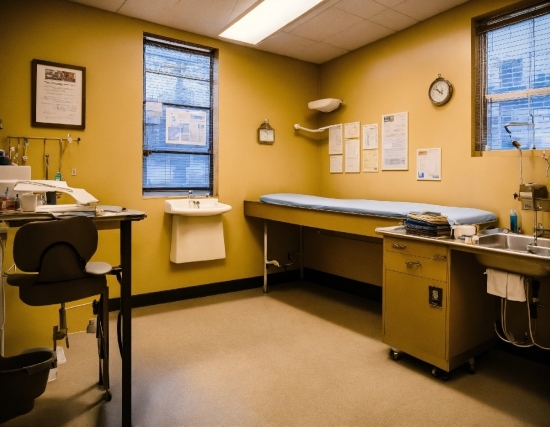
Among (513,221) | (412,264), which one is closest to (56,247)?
(412,264)

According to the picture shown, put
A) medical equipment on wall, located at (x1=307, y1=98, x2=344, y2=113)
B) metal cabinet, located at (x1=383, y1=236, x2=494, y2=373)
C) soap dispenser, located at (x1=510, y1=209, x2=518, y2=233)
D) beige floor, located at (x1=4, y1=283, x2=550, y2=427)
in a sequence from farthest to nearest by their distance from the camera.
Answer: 1. medical equipment on wall, located at (x1=307, y1=98, x2=344, y2=113)
2. soap dispenser, located at (x1=510, y1=209, x2=518, y2=233)
3. metal cabinet, located at (x1=383, y1=236, x2=494, y2=373)
4. beige floor, located at (x1=4, y1=283, x2=550, y2=427)

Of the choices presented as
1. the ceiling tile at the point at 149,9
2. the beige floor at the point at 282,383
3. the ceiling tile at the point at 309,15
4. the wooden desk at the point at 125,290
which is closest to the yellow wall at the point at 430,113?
the ceiling tile at the point at 309,15

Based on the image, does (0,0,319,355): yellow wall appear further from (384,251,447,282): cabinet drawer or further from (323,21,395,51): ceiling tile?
(384,251,447,282): cabinet drawer

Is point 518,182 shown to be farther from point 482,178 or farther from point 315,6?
point 315,6

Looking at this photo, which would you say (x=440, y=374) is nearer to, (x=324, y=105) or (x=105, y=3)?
(x=324, y=105)

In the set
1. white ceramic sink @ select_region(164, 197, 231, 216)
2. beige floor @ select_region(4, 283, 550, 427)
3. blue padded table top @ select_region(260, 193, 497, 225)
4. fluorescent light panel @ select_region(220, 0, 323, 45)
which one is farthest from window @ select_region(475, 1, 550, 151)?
white ceramic sink @ select_region(164, 197, 231, 216)

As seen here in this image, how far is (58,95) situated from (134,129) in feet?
2.24

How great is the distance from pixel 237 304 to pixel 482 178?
2541mm

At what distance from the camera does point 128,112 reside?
12.3 feet

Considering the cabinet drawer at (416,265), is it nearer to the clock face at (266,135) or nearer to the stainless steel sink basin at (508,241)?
the stainless steel sink basin at (508,241)

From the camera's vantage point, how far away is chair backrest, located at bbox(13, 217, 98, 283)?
172cm

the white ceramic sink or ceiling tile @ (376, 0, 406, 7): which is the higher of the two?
ceiling tile @ (376, 0, 406, 7)

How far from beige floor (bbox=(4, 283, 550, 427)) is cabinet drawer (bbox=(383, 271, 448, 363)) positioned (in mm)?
168

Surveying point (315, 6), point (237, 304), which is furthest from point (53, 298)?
point (315, 6)
